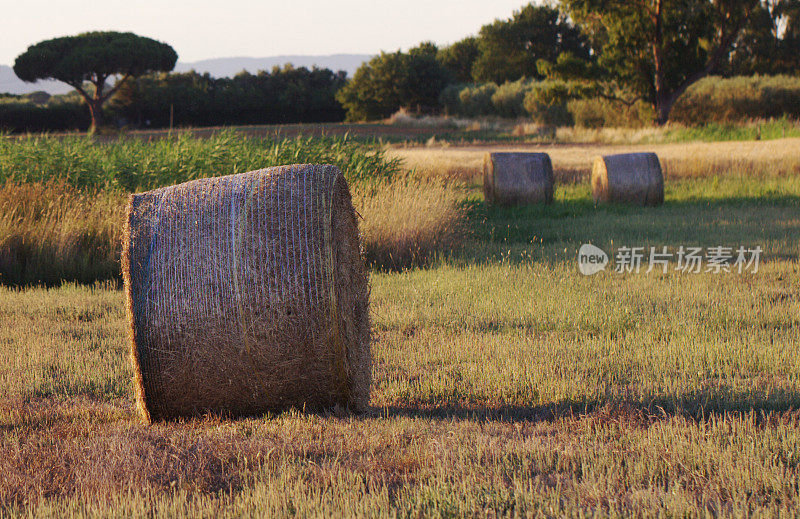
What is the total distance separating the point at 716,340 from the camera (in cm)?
614

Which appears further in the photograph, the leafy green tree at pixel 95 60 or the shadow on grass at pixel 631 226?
the leafy green tree at pixel 95 60

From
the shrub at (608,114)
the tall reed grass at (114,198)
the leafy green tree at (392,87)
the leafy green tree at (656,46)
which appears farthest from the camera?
the leafy green tree at (392,87)

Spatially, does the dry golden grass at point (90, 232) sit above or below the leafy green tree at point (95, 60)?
below

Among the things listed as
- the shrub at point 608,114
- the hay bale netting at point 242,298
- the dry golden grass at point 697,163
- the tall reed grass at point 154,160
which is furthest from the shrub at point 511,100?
the hay bale netting at point 242,298

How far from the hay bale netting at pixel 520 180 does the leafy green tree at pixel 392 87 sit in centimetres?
3994

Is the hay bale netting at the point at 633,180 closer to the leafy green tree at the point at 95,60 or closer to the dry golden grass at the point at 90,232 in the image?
the dry golden grass at the point at 90,232

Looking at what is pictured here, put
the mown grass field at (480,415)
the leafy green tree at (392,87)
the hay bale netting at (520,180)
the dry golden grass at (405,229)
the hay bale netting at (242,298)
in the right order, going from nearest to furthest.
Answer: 1. the mown grass field at (480,415)
2. the hay bale netting at (242,298)
3. the dry golden grass at (405,229)
4. the hay bale netting at (520,180)
5. the leafy green tree at (392,87)

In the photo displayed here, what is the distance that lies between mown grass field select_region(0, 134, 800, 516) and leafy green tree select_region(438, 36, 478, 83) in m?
67.4

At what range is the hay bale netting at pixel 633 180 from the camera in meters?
15.5

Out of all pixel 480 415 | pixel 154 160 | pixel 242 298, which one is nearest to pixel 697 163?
pixel 154 160

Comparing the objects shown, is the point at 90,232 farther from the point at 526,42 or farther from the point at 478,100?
the point at 526,42

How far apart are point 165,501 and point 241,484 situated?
0.38 metres

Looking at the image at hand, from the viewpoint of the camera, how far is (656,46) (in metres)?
34.2

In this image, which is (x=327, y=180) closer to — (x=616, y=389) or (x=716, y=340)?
(x=616, y=389)
